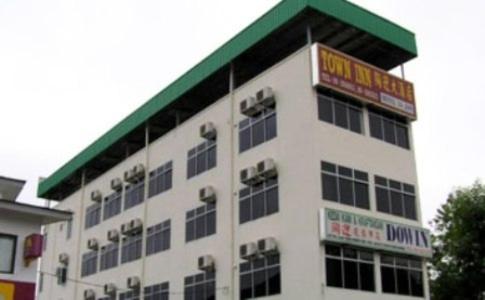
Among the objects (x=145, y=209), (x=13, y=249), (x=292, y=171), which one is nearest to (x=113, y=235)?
(x=145, y=209)

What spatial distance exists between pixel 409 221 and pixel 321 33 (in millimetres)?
7746

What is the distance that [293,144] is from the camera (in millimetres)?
23625

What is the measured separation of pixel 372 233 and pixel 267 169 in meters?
4.25

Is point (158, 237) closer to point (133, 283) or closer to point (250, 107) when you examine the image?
point (133, 283)

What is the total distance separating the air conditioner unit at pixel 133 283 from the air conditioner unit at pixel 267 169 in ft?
34.5

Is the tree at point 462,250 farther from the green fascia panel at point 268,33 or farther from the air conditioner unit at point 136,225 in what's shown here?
the air conditioner unit at point 136,225

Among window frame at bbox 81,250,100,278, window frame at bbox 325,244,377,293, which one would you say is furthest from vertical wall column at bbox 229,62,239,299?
window frame at bbox 81,250,100,278

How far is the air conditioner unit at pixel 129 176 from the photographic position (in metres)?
34.0

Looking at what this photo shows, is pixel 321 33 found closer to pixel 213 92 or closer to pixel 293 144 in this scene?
pixel 293 144

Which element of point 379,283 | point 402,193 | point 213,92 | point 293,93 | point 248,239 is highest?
point 213,92

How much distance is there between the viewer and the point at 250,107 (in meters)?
25.5

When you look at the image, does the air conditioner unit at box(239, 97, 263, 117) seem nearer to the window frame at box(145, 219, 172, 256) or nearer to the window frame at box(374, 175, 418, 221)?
the window frame at box(374, 175, 418, 221)

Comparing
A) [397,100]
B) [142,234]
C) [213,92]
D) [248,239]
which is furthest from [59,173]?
[397,100]

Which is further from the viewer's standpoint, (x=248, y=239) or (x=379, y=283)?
(x=248, y=239)
